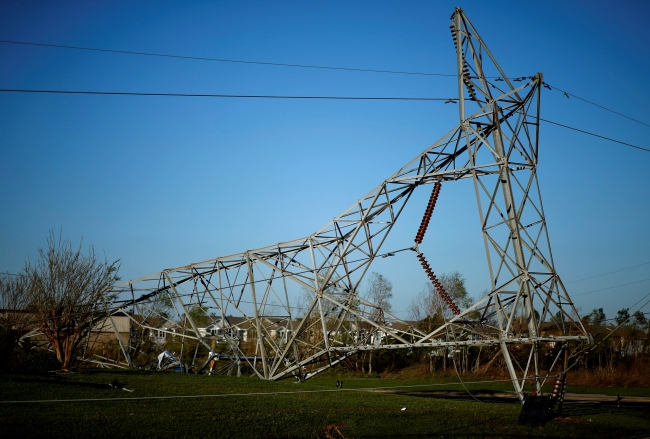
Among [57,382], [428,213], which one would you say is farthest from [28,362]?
[428,213]

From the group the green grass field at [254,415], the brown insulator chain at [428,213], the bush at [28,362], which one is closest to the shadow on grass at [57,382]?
the green grass field at [254,415]

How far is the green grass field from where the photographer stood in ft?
45.0

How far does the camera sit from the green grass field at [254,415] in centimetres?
1371

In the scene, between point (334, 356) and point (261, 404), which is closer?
point (261, 404)

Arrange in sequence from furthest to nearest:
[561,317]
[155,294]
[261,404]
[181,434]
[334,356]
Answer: [155,294] < [334,356] < [561,317] < [261,404] < [181,434]

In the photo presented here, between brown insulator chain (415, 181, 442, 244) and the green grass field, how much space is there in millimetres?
6345

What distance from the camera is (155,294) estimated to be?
32969 mm

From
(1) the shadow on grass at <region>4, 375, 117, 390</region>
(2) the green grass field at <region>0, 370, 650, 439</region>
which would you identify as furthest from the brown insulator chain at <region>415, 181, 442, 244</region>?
(1) the shadow on grass at <region>4, 375, 117, 390</region>

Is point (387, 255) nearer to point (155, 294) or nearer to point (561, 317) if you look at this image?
point (561, 317)

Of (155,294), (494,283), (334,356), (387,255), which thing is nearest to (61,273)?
(155,294)

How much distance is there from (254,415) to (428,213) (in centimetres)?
1110

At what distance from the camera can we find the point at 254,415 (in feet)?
53.3

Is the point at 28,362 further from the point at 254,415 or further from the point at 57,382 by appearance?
the point at 254,415

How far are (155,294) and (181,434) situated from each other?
20.5m
